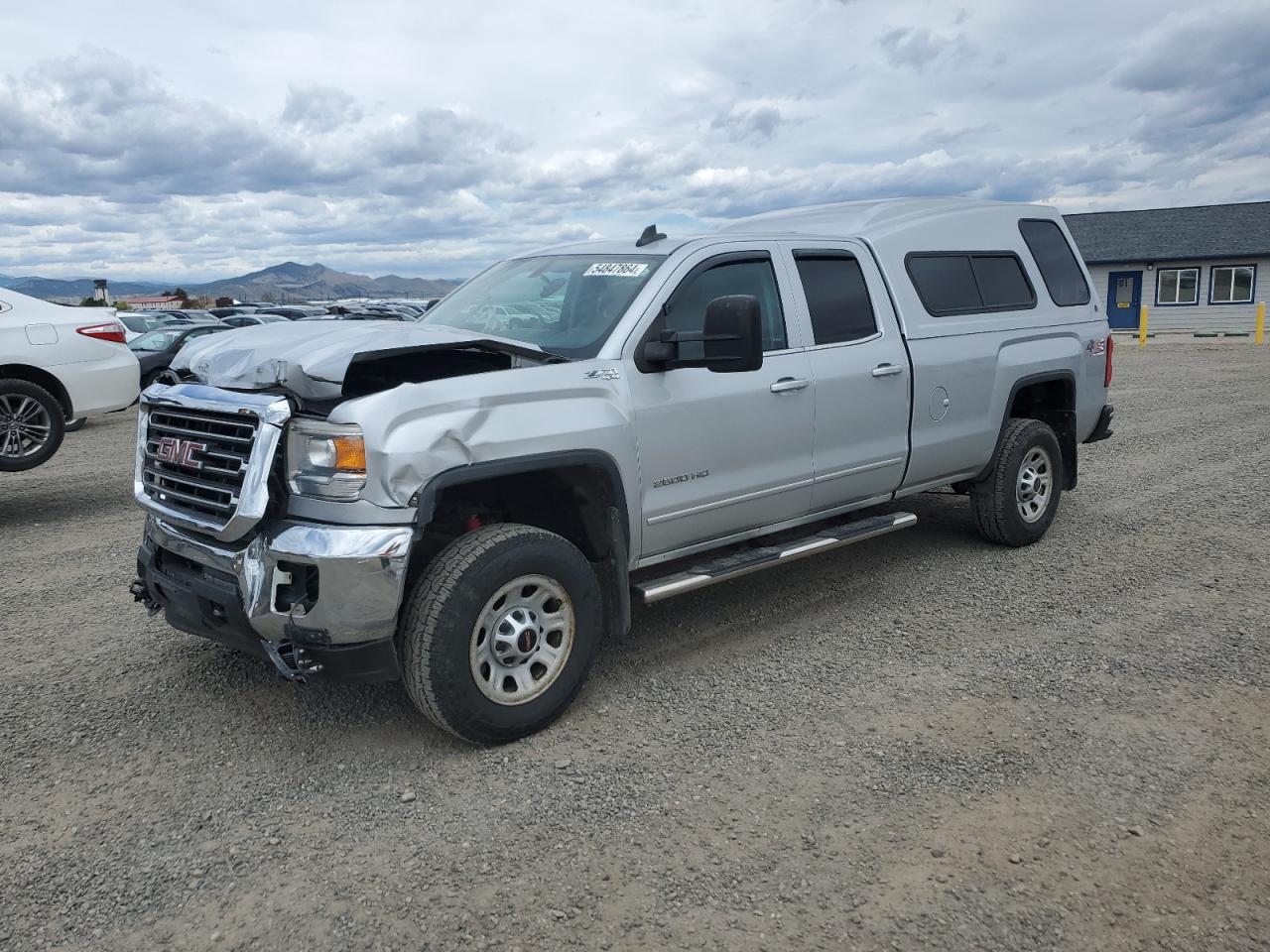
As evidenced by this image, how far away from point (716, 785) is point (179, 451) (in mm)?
2461

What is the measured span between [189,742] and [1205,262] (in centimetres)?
3751

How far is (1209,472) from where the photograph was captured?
9102mm

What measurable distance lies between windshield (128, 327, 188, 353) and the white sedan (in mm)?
9005

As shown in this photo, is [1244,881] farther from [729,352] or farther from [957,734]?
[729,352]

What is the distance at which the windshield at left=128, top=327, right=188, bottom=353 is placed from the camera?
17.2 m

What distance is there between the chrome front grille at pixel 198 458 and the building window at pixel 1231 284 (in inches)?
1469

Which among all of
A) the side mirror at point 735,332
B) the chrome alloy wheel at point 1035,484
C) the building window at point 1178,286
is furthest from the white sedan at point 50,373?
the building window at point 1178,286

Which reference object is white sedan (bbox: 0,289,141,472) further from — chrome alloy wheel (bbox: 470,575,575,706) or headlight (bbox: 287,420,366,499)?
chrome alloy wheel (bbox: 470,575,575,706)

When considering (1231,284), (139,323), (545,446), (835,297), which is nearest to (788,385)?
(835,297)

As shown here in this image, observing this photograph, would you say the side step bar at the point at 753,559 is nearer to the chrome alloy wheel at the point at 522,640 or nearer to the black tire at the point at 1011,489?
the chrome alloy wheel at the point at 522,640

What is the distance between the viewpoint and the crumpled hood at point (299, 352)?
12.1 ft

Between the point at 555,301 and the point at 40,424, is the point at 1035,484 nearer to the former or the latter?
the point at 555,301

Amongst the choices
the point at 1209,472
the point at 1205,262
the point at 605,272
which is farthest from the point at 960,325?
the point at 1205,262

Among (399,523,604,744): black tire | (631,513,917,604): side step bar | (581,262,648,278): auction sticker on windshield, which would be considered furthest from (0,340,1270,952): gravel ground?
(581,262,648,278): auction sticker on windshield
